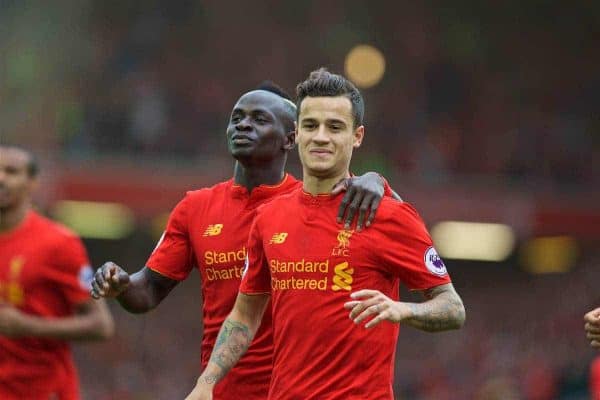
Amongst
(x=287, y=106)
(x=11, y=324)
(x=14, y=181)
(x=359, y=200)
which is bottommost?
(x=11, y=324)

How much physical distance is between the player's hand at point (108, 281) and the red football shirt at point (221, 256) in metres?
0.69

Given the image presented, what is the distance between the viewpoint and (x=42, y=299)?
803 cm

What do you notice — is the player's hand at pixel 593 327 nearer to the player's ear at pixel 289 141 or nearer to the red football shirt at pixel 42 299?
the player's ear at pixel 289 141

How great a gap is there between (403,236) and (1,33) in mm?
20267

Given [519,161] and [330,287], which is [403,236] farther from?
[519,161]

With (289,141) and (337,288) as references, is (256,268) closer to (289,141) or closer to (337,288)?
(337,288)

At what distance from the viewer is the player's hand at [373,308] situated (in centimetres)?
571

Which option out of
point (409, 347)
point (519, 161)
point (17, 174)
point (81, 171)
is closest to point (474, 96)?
point (519, 161)

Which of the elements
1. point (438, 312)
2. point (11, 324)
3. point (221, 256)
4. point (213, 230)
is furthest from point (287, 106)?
point (438, 312)

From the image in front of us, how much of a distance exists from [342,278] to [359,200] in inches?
14.0

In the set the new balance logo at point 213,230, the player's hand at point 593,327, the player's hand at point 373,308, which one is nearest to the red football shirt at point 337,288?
the player's hand at point 373,308

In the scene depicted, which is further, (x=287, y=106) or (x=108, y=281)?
(x=287, y=106)

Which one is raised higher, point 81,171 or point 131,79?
point 131,79

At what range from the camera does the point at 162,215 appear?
75.7 ft
